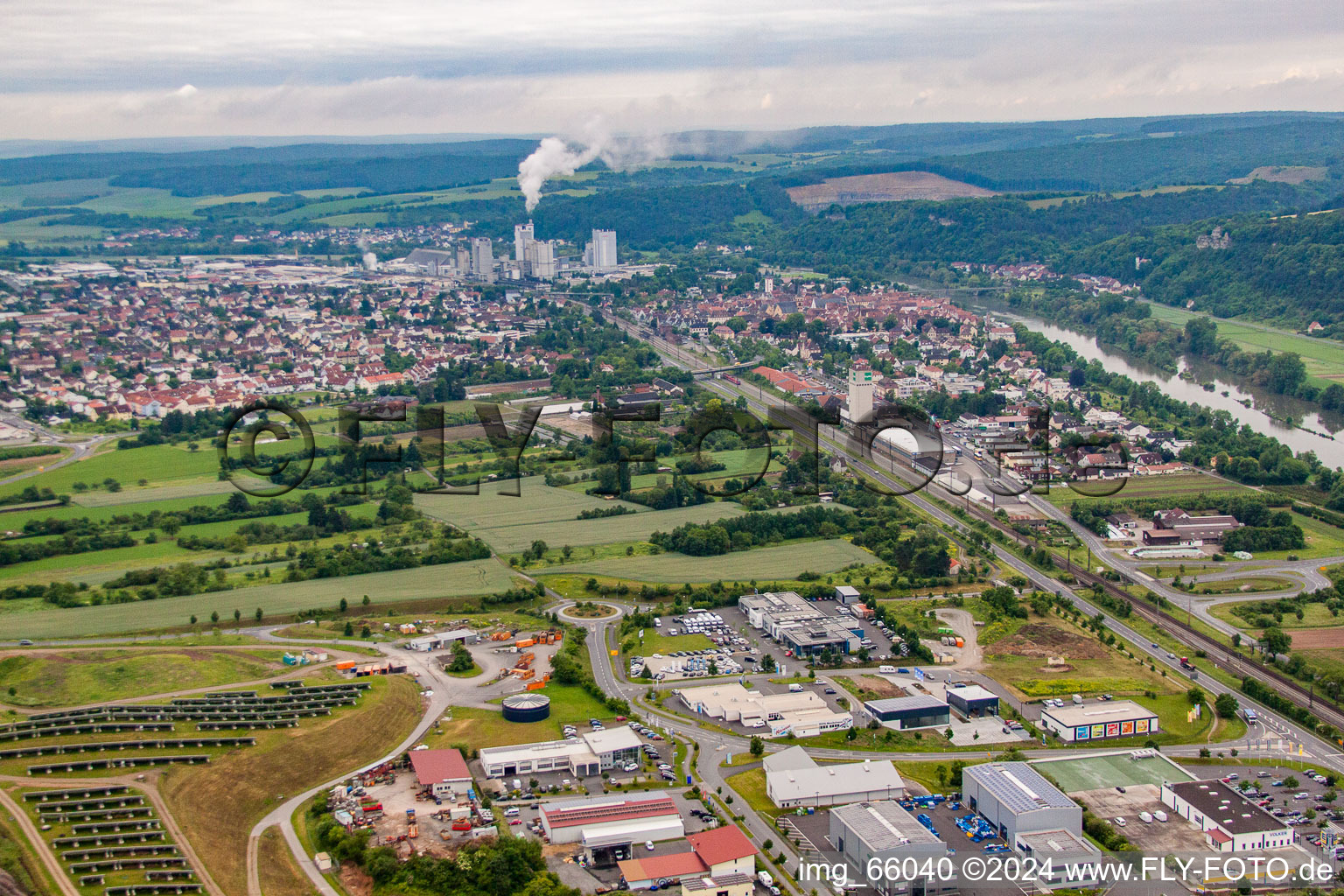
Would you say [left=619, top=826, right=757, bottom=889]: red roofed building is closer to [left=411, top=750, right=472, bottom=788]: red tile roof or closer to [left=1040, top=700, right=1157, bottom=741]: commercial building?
[left=411, top=750, right=472, bottom=788]: red tile roof

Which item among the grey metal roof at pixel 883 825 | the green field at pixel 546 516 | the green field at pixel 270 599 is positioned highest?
the green field at pixel 546 516

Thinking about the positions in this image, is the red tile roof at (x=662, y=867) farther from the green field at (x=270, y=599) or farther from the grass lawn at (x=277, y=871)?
the green field at (x=270, y=599)

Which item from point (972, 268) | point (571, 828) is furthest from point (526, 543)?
point (972, 268)

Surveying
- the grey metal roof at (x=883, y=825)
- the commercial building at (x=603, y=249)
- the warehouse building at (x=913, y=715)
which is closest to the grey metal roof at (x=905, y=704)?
the warehouse building at (x=913, y=715)

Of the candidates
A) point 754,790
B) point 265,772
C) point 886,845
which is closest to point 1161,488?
point 754,790

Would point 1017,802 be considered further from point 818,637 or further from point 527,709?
point 527,709

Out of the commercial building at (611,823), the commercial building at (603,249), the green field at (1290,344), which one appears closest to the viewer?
the commercial building at (611,823)

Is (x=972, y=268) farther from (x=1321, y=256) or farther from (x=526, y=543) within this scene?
(x=526, y=543)
